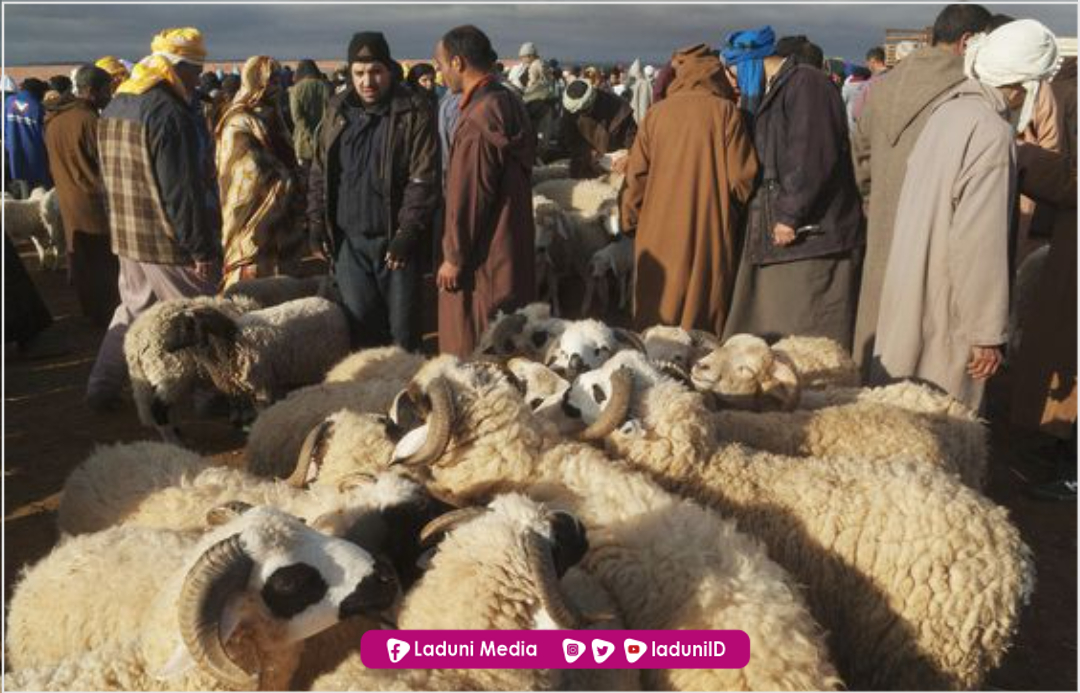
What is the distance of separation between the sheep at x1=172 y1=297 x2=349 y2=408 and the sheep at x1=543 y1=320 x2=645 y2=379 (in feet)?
8.04

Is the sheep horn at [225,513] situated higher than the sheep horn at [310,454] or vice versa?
the sheep horn at [225,513]

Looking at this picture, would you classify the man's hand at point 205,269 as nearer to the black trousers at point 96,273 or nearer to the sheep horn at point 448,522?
the black trousers at point 96,273

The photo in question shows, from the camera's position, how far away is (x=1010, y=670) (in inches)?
142

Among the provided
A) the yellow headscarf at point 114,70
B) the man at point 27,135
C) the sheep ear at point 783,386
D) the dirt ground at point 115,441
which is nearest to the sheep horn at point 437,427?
the sheep ear at point 783,386

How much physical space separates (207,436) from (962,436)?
191 inches

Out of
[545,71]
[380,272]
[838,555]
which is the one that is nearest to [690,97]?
[380,272]

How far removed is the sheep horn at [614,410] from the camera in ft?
10.3

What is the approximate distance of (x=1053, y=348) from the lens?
5496mm

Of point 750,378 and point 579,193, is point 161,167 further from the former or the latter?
point 579,193

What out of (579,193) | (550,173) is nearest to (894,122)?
(579,193)

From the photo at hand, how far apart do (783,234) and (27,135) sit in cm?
1230

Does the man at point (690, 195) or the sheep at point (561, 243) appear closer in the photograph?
the man at point (690, 195)

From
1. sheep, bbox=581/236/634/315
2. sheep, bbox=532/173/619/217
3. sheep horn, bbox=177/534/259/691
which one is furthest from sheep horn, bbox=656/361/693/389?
sheep, bbox=532/173/619/217

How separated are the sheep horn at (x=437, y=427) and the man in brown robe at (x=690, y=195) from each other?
2.97 meters
